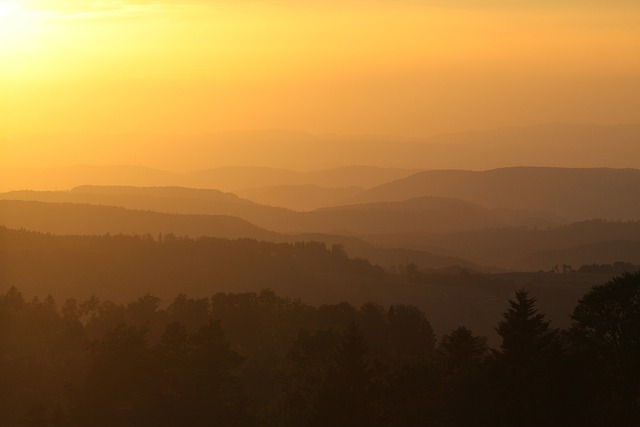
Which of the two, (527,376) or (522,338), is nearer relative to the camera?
(527,376)

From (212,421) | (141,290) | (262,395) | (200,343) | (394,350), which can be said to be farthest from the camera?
(141,290)

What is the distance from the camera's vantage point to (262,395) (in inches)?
2926

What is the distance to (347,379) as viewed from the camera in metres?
57.6

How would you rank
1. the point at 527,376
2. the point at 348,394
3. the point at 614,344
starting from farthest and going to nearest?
the point at 348,394
the point at 614,344
the point at 527,376

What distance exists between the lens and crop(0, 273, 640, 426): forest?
53375 millimetres

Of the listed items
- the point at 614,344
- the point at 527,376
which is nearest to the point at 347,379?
the point at 527,376

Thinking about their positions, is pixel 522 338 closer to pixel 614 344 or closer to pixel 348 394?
pixel 614 344

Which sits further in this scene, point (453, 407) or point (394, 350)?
point (394, 350)

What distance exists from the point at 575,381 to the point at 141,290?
493 feet

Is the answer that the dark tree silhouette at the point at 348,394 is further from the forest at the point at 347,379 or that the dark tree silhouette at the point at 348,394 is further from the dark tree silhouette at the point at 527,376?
the dark tree silhouette at the point at 527,376

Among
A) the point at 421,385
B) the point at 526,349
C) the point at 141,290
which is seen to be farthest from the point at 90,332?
the point at 141,290

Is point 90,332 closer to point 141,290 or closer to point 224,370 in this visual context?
point 224,370

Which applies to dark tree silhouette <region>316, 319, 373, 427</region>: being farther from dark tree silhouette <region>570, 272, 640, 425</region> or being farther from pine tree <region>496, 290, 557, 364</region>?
dark tree silhouette <region>570, 272, 640, 425</region>

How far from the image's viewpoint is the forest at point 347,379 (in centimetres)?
5338
